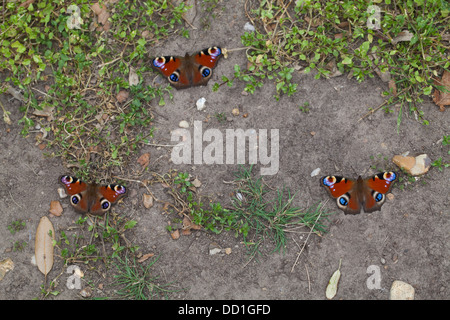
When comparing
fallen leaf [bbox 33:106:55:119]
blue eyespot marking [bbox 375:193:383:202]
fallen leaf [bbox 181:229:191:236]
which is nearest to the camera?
blue eyespot marking [bbox 375:193:383:202]

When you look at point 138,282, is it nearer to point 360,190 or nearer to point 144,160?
point 144,160

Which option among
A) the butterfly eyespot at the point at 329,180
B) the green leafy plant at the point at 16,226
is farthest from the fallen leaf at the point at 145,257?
the butterfly eyespot at the point at 329,180

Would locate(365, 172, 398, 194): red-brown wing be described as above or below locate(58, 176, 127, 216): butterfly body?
above

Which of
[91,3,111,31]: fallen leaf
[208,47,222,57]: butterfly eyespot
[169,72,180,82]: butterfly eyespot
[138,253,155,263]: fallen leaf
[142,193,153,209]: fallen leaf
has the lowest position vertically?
[138,253,155,263]: fallen leaf

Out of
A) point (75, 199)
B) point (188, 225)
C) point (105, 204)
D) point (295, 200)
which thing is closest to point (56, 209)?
point (75, 199)

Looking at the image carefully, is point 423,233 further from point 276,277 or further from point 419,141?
point 276,277

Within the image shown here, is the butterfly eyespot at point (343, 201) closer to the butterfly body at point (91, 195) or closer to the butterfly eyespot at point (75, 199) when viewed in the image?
the butterfly body at point (91, 195)

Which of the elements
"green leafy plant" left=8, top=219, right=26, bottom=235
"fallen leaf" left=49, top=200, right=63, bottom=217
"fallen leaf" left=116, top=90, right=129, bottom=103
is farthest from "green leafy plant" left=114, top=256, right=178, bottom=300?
"fallen leaf" left=116, top=90, right=129, bottom=103

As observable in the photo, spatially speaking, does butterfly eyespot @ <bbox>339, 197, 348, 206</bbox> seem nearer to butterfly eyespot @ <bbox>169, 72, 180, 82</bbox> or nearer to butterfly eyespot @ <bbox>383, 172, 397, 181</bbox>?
butterfly eyespot @ <bbox>383, 172, 397, 181</bbox>
